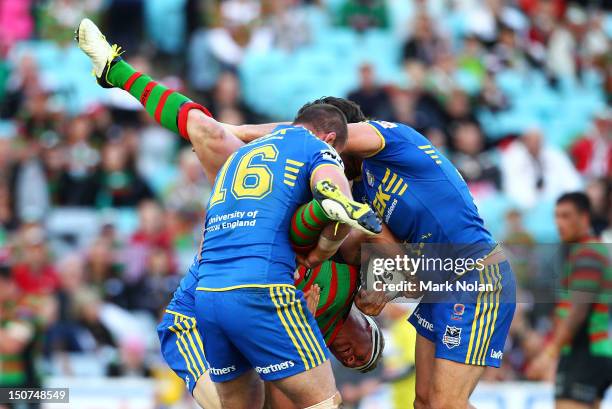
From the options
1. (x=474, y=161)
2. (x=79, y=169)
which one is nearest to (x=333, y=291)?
(x=79, y=169)

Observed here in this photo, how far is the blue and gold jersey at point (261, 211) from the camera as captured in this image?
283 inches

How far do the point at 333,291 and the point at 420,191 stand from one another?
2.96 feet

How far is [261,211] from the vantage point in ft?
23.7

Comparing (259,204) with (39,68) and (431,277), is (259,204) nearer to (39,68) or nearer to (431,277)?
(431,277)

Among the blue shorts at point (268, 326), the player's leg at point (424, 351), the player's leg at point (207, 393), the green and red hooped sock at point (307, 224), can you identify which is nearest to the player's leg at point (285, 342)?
the blue shorts at point (268, 326)

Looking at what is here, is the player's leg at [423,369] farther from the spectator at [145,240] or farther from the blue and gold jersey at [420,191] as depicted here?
the spectator at [145,240]

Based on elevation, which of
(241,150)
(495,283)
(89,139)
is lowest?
(495,283)

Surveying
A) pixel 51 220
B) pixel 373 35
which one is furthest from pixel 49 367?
pixel 373 35

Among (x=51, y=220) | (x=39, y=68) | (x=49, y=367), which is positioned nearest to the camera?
(x=49, y=367)

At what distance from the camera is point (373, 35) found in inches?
755

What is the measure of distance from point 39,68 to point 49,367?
5506mm

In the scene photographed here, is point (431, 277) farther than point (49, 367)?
No

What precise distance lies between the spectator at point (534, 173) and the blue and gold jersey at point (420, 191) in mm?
8343

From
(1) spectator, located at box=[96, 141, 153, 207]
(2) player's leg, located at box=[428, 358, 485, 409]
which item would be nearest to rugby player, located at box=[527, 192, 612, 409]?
(2) player's leg, located at box=[428, 358, 485, 409]
